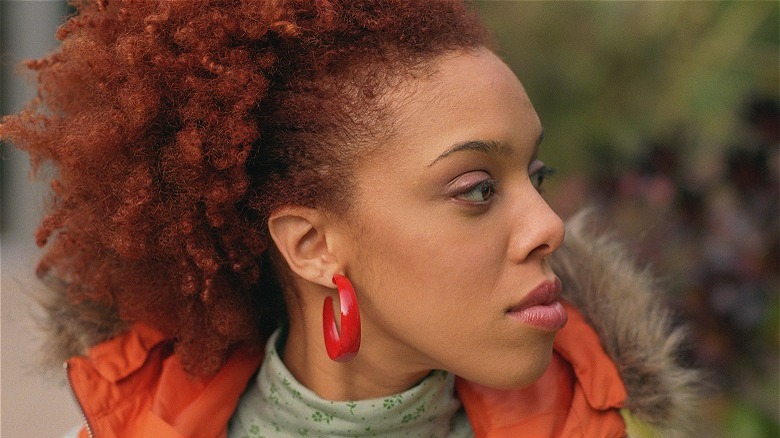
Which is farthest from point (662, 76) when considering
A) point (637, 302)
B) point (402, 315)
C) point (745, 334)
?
point (402, 315)

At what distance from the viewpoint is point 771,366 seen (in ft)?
9.59

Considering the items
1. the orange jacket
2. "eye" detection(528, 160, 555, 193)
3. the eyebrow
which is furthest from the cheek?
the orange jacket

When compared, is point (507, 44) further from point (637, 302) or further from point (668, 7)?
point (637, 302)

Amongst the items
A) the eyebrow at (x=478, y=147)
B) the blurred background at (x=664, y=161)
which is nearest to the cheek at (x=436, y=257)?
the eyebrow at (x=478, y=147)

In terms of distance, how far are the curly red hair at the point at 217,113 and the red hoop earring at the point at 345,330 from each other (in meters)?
0.17

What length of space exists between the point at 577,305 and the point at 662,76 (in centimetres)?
256

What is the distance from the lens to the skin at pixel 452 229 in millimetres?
1616

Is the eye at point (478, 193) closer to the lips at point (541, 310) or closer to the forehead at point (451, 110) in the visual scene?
the forehead at point (451, 110)

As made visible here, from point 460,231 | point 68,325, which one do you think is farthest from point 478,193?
point 68,325

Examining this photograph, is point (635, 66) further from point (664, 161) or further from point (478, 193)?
point (478, 193)

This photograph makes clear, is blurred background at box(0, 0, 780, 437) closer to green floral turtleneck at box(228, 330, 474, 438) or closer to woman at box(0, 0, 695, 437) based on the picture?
woman at box(0, 0, 695, 437)

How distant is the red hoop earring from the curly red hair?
17 cm

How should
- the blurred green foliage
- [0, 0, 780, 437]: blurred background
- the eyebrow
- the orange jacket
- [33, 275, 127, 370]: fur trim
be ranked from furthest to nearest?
the blurred green foliage → [0, 0, 780, 437]: blurred background → [33, 275, 127, 370]: fur trim → the orange jacket → the eyebrow

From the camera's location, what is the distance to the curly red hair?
164cm
